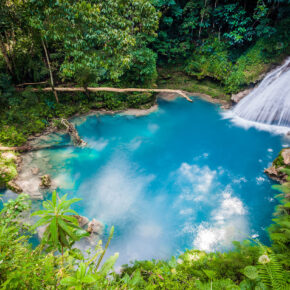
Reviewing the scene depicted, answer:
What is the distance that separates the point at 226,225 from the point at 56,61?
12843 mm

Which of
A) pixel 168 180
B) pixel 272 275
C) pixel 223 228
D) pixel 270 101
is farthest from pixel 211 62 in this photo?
pixel 272 275

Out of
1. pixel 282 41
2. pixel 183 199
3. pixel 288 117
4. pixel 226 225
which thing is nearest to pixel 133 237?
pixel 183 199

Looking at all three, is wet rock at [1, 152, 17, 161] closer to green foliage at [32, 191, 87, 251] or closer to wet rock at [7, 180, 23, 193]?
wet rock at [7, 180, 23, 193]

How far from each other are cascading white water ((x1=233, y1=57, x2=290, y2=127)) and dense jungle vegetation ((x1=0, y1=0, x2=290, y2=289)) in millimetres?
937

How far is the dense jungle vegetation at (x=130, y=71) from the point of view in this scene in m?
1.96

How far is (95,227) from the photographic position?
5371mm

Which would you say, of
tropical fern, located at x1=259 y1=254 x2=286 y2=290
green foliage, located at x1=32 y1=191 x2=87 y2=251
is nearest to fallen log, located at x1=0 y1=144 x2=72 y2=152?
green foliage, located at x1=32 y1=191 x2=87 y2=251

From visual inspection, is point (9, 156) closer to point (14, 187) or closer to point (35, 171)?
point (35, 171)

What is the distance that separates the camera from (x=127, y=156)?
8.37 meters

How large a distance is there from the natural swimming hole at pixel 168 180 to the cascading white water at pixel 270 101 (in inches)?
49.1

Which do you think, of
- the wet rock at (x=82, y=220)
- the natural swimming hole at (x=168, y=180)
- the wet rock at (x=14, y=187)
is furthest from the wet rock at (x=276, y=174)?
the wet rock at (x=14, y=187)

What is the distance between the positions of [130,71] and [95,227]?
10270 mm

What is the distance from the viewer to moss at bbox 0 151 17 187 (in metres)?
6.30

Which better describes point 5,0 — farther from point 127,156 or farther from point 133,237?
point 133,237
